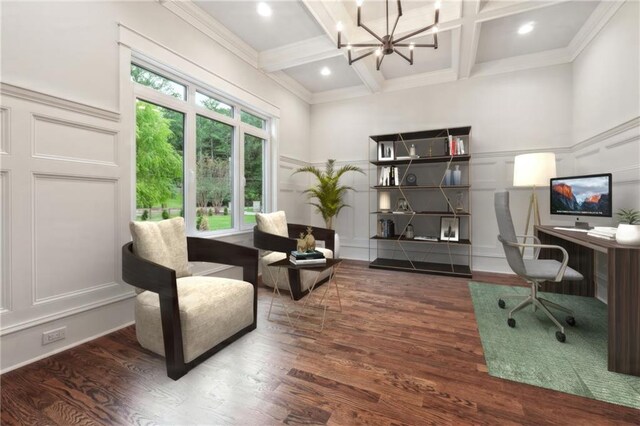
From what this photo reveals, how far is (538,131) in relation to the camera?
395cm

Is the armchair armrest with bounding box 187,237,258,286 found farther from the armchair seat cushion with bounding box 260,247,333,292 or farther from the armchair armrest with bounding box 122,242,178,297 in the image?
the armchair seat cushion with bounding box 260,247,333,292

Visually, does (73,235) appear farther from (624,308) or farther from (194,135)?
(624,308)

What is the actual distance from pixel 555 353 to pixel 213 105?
13.2 feet

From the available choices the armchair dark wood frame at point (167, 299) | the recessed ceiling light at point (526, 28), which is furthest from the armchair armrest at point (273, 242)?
the recessed ceiling light at point (526, 28)

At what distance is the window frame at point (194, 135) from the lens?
273 cm

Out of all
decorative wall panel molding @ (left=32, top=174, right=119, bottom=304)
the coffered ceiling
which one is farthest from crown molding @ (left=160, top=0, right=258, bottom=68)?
decorative wall panel molding @ (left=32, top=174, right=119, bottom=304)

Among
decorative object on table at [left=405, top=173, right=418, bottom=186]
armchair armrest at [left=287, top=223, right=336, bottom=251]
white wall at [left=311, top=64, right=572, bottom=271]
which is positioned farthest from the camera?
decorative object on table at [left=405, top=173, right=418, bottom=186]

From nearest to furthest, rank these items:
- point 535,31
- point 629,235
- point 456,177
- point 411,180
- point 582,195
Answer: point 629,235
point 582,195
point 535,31
point 456,177
point 411,180

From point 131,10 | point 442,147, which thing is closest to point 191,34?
point 131,10

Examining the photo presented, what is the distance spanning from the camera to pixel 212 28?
123 inches

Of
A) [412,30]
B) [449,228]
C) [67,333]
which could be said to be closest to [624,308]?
[449,228]

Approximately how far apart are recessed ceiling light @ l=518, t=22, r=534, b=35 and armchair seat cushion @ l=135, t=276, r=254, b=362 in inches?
165

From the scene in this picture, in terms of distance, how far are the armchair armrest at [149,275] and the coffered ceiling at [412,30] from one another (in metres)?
2.46

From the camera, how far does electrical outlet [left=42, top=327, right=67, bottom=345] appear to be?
6.23ft
